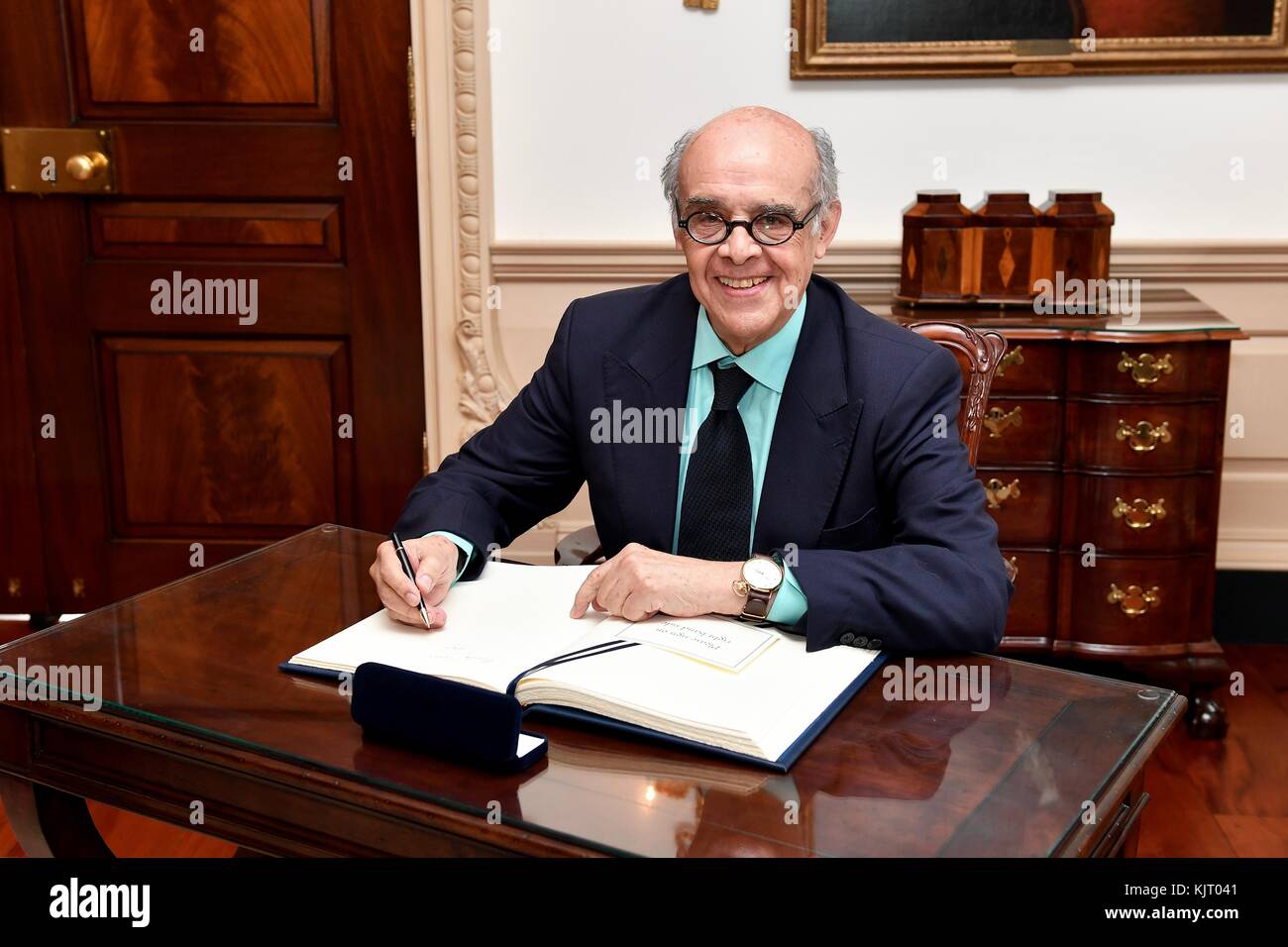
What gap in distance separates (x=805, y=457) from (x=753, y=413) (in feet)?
0.42

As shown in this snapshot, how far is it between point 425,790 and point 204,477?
3.07 meters

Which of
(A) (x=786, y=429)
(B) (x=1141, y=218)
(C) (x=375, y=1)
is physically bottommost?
(A) (x=786, y=429)

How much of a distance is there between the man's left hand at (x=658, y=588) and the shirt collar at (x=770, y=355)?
18.5 inches

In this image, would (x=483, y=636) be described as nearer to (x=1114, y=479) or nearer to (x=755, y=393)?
(x=755, y=393)

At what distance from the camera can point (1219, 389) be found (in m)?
3.36

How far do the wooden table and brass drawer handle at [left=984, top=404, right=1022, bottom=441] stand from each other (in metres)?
1.76

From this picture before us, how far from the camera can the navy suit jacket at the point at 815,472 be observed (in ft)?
5.71

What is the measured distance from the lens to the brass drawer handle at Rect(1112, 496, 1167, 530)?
3.40 meters

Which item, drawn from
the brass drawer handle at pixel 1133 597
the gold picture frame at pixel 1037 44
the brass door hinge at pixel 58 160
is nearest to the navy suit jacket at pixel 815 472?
the brass drawer handle at pixel 1133 597

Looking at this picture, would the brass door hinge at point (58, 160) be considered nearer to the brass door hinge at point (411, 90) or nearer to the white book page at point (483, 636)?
the brass door hinge at point (411, 90)

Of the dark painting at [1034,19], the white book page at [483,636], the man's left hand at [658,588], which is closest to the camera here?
the white book page at [483,636]

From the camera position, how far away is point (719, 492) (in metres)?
2.10
